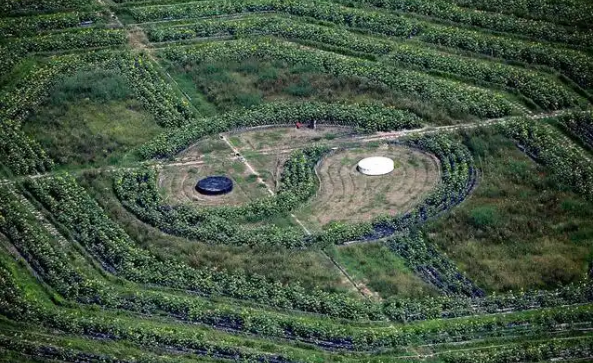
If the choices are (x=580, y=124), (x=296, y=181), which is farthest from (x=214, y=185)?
(x=580, y=124)

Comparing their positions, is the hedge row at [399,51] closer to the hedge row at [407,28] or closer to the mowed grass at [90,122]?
the hedge row at [407,28]

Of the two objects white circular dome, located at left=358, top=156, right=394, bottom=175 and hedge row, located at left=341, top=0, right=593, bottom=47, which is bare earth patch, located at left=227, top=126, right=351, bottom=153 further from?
hedge row, located at left=341, top=0, right=593, bottom=47

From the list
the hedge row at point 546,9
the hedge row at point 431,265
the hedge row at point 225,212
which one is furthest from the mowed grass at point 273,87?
the hedge row at point 546,9

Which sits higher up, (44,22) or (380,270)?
(44,22)

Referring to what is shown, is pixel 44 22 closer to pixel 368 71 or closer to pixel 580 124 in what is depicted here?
pixel 368 71

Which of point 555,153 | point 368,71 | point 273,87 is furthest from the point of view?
point 368,71

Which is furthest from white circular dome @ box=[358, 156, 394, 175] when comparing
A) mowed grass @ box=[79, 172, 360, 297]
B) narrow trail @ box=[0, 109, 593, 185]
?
mowed grass @ box=[79, 172, 360, 297]
